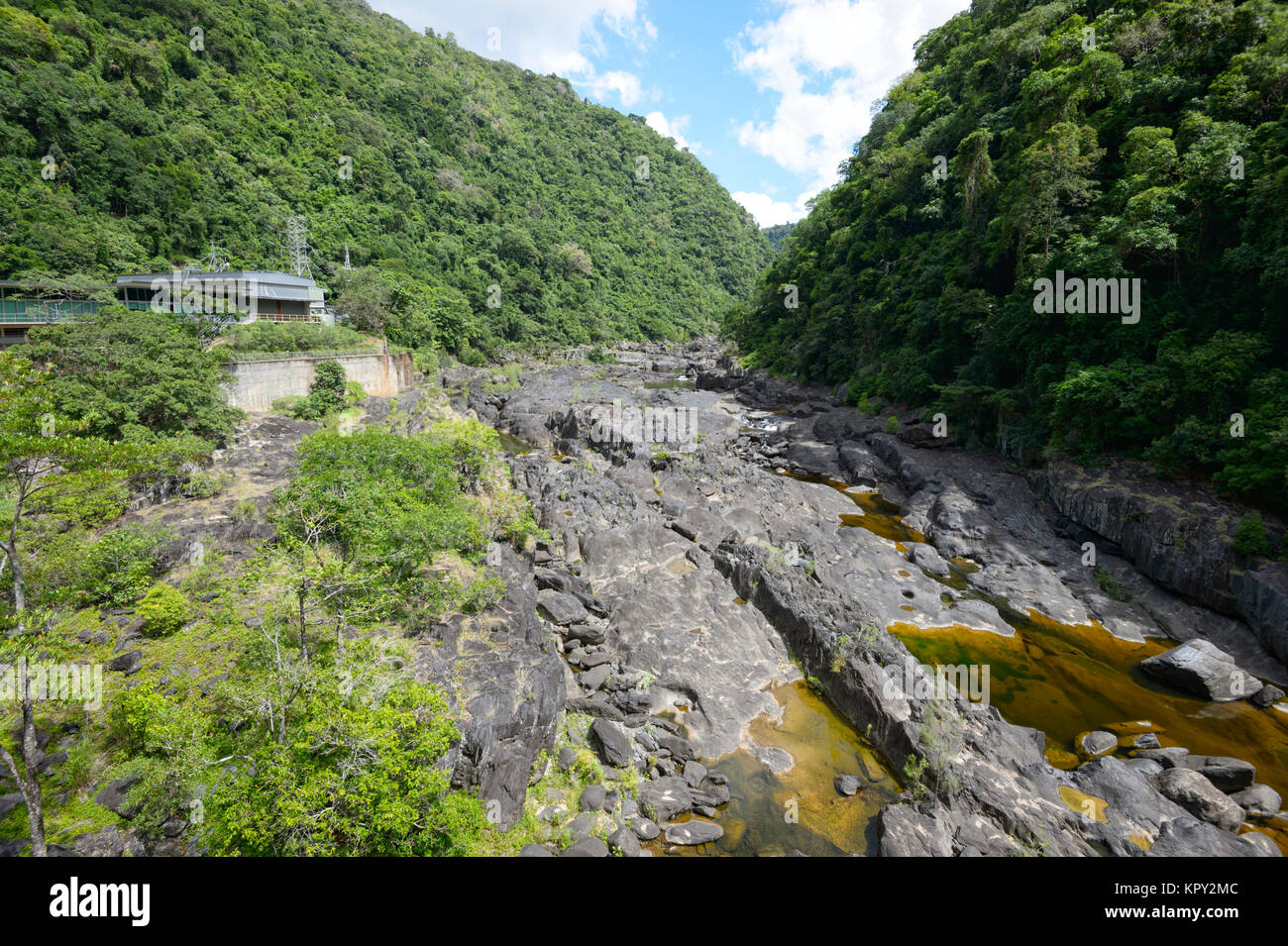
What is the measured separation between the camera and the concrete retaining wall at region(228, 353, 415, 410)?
95.7 ft

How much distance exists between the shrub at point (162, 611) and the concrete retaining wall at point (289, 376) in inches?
727

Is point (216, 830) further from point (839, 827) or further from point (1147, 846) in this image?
point (1147, 846)

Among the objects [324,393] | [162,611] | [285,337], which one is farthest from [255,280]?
[162,611]

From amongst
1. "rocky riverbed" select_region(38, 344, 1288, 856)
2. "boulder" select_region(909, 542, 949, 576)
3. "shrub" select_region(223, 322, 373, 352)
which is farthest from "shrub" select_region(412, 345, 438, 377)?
"boulder" select_region(909, 542, 949, 576)

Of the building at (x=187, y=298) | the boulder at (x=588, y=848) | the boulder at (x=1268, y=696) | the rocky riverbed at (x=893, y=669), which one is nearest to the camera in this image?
the boulder at (x=588, y=848)

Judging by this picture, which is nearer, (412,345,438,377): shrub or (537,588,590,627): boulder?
(537,588,590,627): boulder

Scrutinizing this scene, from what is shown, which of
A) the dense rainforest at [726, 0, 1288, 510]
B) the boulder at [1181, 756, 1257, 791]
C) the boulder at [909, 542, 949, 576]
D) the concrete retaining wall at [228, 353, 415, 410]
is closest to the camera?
the boulder at [1181, 756, 1257, 791]

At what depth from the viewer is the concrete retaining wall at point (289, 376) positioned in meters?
29.2

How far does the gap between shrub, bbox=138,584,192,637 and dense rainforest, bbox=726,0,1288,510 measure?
107ft

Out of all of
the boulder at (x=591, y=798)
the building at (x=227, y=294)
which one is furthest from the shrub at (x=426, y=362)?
the boulder at (x=591, y=798)

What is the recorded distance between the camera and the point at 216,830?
7676 mm

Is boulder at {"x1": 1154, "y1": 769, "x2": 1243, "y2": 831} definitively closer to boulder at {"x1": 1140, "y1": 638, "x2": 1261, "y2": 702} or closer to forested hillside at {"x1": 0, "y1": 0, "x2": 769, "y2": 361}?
boulder at {"x1": 1140, "y1": 638, "x2": 1261, "y2": 702}

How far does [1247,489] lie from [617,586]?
2170 centimetres

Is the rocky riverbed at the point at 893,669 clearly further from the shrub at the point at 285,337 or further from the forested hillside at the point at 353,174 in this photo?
the forested hillside at the point at 353,174
